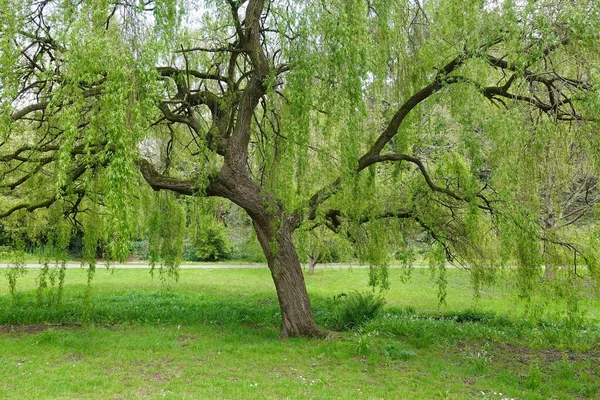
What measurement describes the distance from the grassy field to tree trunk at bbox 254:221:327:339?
Result: 12.0 inches

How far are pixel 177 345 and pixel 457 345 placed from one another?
4.07 meters

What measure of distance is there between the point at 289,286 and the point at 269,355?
1178 mm

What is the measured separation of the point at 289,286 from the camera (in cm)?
729

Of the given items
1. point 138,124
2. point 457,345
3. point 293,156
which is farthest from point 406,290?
point 138,124

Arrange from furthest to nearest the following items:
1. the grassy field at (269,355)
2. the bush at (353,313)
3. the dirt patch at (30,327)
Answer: the bush at (353,313), the dirt patch at (30,327), the grassy field at (269,355)

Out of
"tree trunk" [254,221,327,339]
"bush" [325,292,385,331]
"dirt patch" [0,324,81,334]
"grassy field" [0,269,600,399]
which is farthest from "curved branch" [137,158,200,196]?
"bush" [325,292,385,331]

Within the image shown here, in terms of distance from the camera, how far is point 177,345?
6980 millimetres

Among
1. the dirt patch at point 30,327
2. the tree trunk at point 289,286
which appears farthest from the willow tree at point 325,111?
the dirt patch at point 30,327

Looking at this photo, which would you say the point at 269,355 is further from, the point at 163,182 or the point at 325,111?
the point at 325,111

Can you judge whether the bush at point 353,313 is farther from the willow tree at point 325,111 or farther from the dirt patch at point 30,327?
the dirt patch at point 30,327

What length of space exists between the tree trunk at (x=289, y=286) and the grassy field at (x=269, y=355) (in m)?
0.30

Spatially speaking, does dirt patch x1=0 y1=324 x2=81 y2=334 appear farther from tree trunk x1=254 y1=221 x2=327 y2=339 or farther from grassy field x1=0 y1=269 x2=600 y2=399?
tree trunk x1=254 y1=221 x2=327 y2=339

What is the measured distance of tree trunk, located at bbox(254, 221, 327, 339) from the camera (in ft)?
23.9

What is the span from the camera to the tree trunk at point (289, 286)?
286 inches
